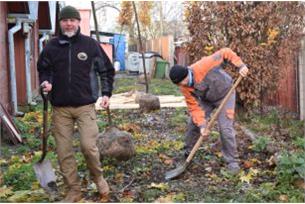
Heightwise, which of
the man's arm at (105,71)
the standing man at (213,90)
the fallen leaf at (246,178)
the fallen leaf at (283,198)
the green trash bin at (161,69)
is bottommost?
the green trash bin at (161,69)

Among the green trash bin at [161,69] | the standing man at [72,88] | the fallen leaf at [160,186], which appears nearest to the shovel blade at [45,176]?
the standing man at [72,88]

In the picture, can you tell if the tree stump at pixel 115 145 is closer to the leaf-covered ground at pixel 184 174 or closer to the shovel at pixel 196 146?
the leaf-covered ground at pixel 184 174

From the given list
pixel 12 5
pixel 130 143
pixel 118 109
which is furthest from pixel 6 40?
pixel 130 143

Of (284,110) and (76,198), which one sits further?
(284,110)

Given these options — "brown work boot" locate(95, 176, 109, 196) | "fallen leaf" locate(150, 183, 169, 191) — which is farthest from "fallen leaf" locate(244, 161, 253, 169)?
"brown work boot" locate(95, 176, 109, 196)

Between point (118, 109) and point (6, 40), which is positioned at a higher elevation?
point (6, 40)

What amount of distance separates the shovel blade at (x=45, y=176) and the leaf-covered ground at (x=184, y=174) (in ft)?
0.34

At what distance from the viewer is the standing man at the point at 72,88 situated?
4.84 meters

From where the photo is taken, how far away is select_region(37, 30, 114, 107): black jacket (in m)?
4.84

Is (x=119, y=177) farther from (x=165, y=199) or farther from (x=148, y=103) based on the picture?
(x=148, y=103)

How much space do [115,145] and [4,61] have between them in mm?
5258

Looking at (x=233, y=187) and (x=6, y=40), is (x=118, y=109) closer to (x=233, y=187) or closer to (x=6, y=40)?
(x=6, y=40)

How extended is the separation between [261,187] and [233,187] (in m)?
0.33

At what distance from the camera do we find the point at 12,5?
38.4 ft
